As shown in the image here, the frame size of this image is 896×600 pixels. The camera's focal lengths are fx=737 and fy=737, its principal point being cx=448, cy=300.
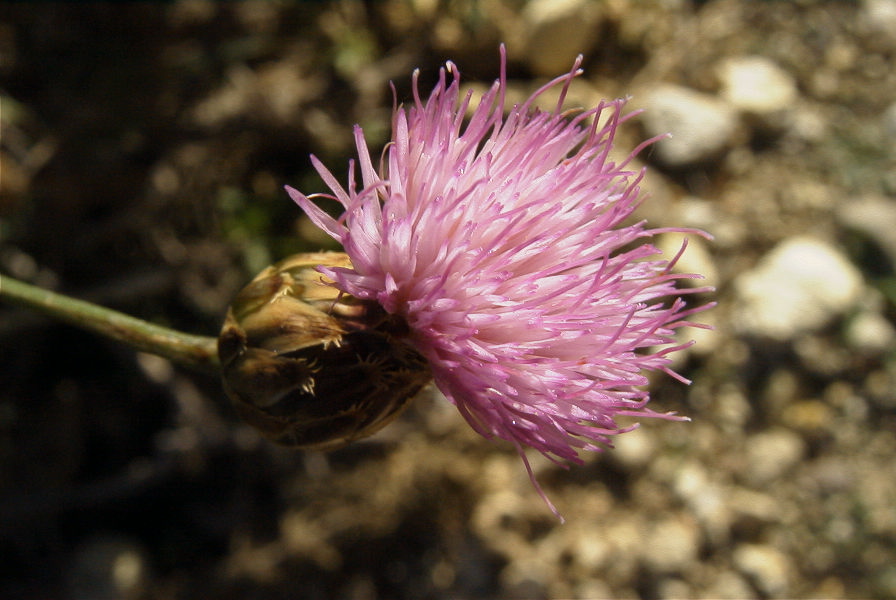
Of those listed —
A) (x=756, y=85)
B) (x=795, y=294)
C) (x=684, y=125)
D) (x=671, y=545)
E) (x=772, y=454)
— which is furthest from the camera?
(x=756, y=85)

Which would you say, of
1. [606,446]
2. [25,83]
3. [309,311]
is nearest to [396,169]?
[309,311]

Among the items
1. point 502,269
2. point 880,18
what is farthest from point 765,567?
point 880,18

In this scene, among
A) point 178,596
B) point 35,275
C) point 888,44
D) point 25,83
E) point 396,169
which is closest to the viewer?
point 396,169

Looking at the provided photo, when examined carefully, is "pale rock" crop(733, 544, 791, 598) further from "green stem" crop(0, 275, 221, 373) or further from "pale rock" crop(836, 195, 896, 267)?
"green stem" crop(0, 275, 221, 373)

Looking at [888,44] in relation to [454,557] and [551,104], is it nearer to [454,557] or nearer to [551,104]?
[551,104]

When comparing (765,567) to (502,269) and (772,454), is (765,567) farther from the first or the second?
(502,269)

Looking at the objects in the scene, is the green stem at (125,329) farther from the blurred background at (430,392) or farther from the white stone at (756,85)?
the white stone at (756,85)
